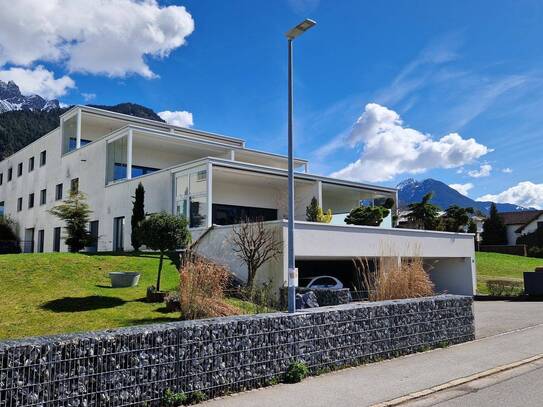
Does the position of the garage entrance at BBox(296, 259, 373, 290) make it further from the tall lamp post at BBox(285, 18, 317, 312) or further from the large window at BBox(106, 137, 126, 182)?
the large window at BBox(106, 137, 126, 182)

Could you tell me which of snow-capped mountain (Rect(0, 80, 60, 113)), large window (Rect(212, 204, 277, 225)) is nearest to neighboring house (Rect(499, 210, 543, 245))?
large window (Rect(212, 204, 277, 225))

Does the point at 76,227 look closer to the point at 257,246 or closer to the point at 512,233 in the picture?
the point at 257,246

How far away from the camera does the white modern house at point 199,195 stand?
19.3m

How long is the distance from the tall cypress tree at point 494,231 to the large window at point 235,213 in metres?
42.7

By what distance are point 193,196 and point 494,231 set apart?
52.3m

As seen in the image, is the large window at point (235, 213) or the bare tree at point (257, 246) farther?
the large window at point (235, 213)

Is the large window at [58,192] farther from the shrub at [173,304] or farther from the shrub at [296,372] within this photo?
the shrub at [296,372]

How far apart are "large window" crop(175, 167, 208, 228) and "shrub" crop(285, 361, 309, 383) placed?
48.0 ft

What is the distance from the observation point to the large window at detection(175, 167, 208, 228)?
884 inches

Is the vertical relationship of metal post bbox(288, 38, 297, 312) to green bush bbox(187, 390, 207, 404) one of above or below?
above

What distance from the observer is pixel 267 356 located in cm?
725

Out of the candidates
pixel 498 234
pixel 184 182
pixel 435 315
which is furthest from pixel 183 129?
pixel 498 234

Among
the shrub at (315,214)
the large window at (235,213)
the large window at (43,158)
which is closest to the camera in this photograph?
the shrub at (315,214)

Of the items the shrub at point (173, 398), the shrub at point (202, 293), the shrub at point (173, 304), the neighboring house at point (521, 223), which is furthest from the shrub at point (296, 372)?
the neighboring house at point (521, 223)
